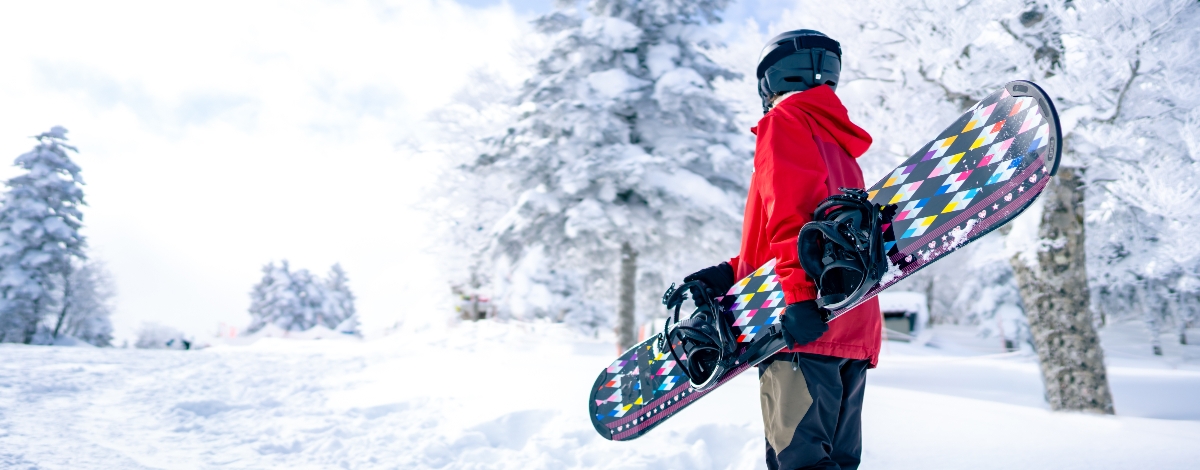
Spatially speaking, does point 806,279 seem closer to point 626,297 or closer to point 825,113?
point 825,113

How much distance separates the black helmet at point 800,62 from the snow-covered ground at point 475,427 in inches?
88.9

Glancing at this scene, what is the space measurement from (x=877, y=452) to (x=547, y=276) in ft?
59.8

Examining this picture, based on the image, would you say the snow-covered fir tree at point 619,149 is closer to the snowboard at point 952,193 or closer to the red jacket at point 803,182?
the snowboard at point 952,193

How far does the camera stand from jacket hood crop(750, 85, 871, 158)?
6.56 ft

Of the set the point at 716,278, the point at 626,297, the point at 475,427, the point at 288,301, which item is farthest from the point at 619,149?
the point at 288,301

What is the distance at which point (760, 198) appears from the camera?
2.10 meters

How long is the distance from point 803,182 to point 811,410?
0.76 m

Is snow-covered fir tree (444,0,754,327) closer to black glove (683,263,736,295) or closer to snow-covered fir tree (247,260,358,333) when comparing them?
black glove (683,263,736,295)

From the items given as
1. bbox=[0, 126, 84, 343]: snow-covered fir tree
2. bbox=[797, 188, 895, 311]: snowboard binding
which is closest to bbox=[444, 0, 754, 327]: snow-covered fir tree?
bbox=[797, 188, 895, 311]: snowboard binding

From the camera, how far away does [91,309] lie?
3578 centimetres

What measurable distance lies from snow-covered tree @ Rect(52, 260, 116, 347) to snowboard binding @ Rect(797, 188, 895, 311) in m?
38.8

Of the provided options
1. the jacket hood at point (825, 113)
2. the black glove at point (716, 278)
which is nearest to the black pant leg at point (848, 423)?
the black glove at point (716, 278)

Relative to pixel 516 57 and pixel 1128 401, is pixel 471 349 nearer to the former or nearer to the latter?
pixel 516 57

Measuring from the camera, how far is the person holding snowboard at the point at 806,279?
1.81 metres
